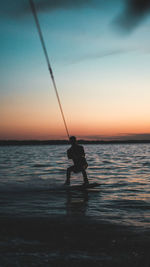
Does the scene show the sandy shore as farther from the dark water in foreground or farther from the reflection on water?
the reflection on water

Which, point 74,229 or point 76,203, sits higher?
point 74,229

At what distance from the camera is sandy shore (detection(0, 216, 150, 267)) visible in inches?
177

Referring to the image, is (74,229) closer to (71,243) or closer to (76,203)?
(71,243)

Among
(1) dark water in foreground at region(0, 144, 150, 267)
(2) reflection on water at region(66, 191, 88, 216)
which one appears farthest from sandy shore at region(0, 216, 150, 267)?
(2) reflection on water at region(66, 191, 88, 216)

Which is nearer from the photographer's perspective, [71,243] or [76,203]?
[71,243]

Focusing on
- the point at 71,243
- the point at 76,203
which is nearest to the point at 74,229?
the point at 71,243

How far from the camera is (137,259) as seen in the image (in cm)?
458

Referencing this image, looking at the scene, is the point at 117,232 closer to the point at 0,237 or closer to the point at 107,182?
the point at 0,237

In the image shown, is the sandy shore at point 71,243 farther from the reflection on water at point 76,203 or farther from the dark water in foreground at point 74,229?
the reflection on water at point 76,203

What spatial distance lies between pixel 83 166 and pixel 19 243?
22.9 feet

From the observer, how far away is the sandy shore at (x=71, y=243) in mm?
4496

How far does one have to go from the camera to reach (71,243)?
5293 mm

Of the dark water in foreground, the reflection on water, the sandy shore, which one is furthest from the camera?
the reflection on water

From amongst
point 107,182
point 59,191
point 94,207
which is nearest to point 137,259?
point 94,207
